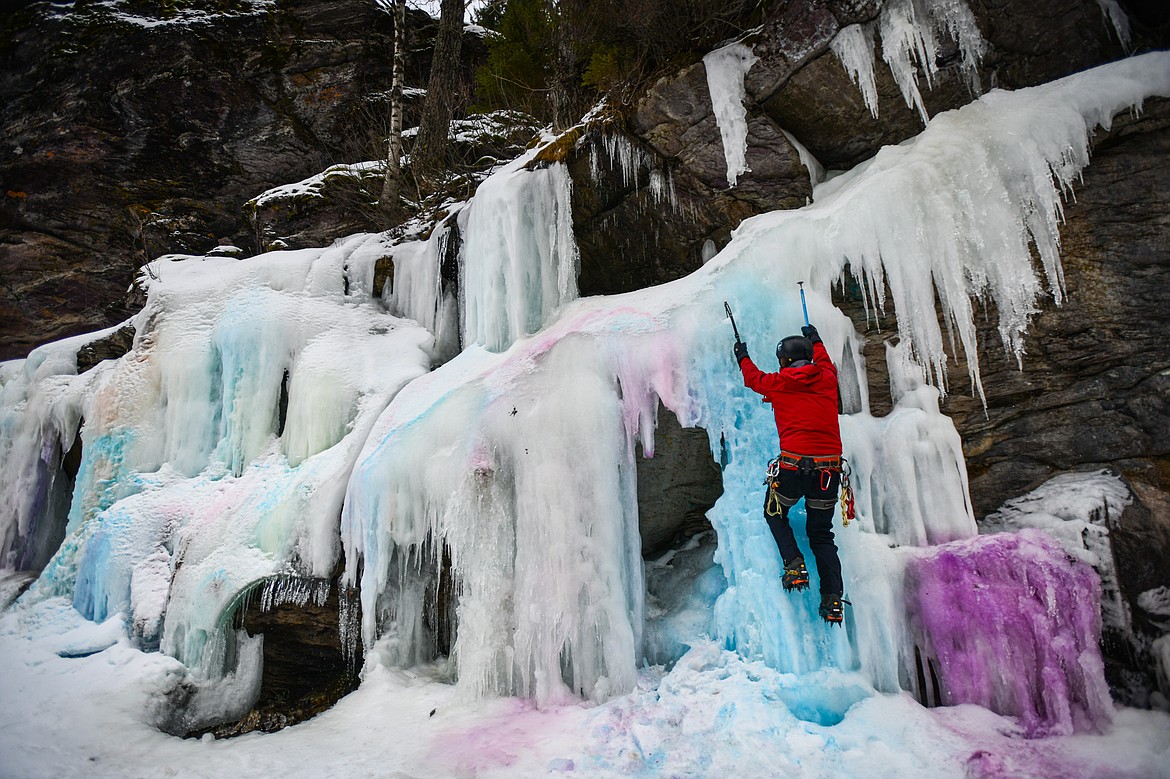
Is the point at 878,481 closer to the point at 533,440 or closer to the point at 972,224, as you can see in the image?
the point at 972,224

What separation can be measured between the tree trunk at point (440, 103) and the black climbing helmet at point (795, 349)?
22.6 feet

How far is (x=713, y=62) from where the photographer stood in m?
5.38

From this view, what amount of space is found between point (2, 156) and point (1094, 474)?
16.0m

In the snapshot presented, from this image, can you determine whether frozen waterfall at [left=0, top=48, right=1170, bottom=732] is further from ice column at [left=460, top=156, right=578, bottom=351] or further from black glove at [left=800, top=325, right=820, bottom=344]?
black glove at [left=800, top=325, right=820, bottom=344]

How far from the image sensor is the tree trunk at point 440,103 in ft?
30.5

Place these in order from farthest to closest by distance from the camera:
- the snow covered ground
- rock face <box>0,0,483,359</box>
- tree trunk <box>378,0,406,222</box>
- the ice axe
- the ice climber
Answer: rock face <box>0,0,483,359</box>
tree trunk <box>378,0,406,222</box>
the ice axe
the ice climber
the snow covered ground

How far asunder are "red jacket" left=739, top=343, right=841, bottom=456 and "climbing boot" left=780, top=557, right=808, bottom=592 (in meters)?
0.70

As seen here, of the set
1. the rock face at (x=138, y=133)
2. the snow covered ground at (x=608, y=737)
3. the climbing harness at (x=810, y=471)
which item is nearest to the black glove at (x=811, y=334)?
the climbing harness at (x=810, y=471)

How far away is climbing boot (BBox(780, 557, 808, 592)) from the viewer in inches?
149

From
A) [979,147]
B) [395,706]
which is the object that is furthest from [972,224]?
[395,706]

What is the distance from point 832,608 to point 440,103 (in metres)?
8.99

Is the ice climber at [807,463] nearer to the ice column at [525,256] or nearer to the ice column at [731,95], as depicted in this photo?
the ice column at [731,95]

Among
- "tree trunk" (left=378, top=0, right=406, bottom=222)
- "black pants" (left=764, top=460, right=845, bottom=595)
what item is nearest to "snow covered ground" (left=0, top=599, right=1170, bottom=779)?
"black pants" (left=764, top=460, right=845, bottom=595)

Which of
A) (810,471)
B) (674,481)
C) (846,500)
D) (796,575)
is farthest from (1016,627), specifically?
(674,481)
